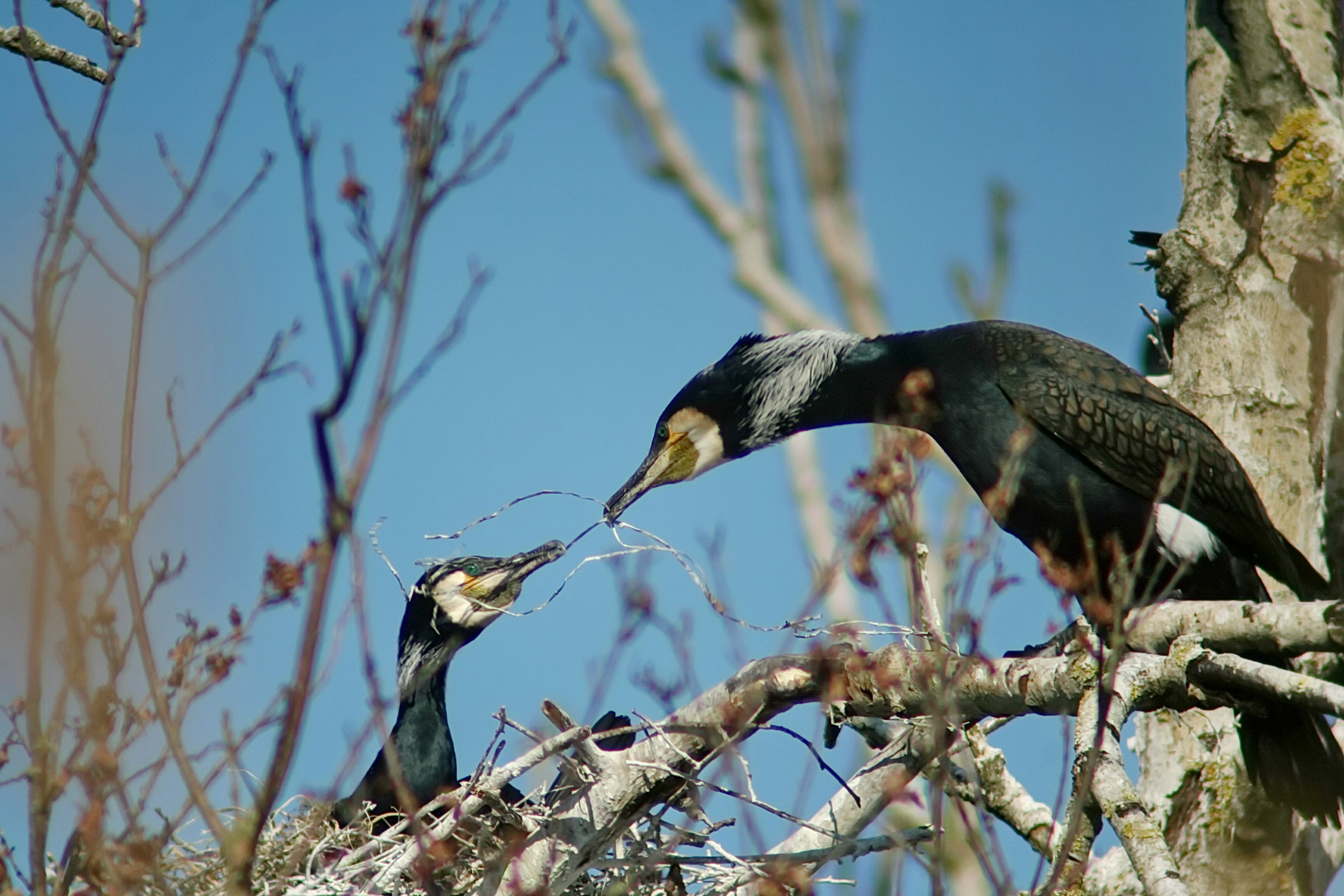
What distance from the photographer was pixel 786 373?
471 cm

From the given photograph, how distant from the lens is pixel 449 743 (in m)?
4.55

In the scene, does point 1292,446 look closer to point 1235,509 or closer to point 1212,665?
point 1235,509

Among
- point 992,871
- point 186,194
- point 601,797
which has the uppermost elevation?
point 186,194

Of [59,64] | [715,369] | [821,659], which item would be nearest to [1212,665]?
[821,659]

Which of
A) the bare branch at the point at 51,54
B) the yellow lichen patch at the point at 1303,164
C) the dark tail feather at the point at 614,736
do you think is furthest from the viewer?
the yellow lichen patch at the point at 1303,164

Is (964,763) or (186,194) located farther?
(964,763)

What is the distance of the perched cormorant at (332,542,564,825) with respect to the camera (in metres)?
A: 4.53

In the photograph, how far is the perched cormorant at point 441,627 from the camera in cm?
453

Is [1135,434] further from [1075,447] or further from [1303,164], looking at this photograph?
[1303,164]

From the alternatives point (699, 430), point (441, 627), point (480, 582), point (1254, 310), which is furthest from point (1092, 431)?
point (441, 627)

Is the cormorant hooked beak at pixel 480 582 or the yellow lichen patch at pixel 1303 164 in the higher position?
the yellow lichen patch at pixel 1303 164

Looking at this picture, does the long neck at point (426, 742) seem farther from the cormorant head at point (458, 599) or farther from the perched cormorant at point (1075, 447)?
the perched cormorant at point (1075, 447)

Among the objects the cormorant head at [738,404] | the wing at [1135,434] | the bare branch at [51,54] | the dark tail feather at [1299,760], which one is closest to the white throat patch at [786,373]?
the cormorant head at [738,404]

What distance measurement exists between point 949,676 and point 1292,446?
6.57ft
